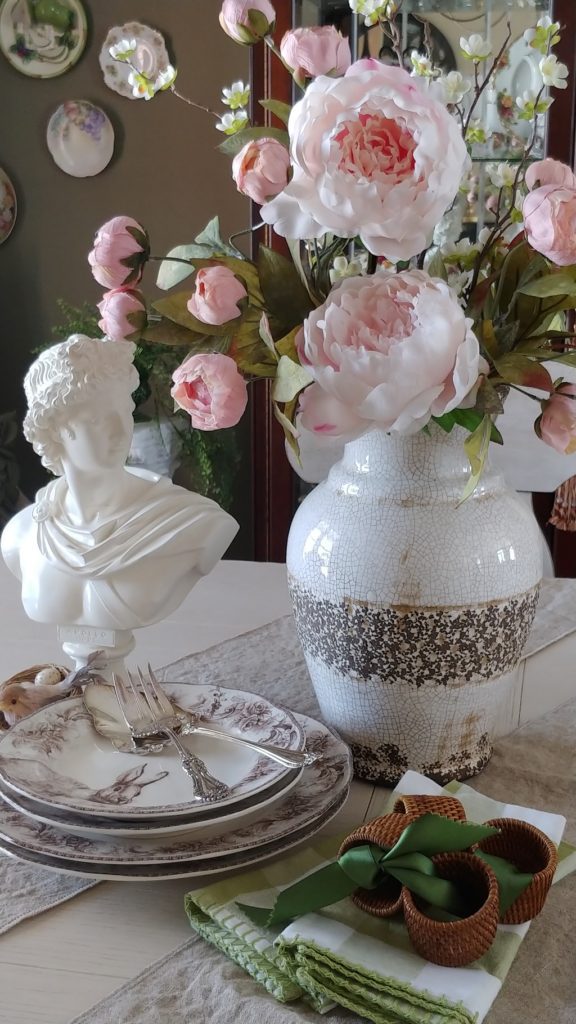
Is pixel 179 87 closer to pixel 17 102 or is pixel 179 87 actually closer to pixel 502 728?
pixel 17 102

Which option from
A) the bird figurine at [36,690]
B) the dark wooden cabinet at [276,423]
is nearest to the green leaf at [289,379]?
the bird figurine at [36,690]

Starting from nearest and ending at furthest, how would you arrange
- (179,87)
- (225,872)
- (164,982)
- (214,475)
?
(164,982) → (225,872) → (214,475) → (179,87)

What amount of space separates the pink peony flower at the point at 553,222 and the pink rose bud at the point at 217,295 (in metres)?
0.19

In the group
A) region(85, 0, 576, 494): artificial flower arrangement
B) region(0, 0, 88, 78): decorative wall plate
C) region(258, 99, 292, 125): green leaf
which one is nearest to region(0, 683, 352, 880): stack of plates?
region(85, 0, 576, 494): artificial flower arrangement

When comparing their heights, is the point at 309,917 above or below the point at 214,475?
above

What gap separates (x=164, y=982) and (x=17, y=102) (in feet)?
10.1

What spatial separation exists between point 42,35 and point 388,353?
2.90 meters

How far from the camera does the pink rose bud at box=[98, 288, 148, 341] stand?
674 mm

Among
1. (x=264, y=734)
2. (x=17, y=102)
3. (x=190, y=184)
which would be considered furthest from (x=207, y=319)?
(x=17, y=102)

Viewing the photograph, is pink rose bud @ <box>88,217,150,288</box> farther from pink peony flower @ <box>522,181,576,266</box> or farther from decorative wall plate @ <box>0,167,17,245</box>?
decorative wall plate @ <box>0,167,17,245</box>

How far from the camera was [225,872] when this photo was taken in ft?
2.09

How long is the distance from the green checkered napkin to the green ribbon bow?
0.04 feet

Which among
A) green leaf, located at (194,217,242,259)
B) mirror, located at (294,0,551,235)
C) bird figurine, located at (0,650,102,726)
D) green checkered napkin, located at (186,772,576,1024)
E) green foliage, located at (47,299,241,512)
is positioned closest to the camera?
green checkered napkin, located at (186,772,576,1024)

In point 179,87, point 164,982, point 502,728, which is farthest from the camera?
point 179,87
